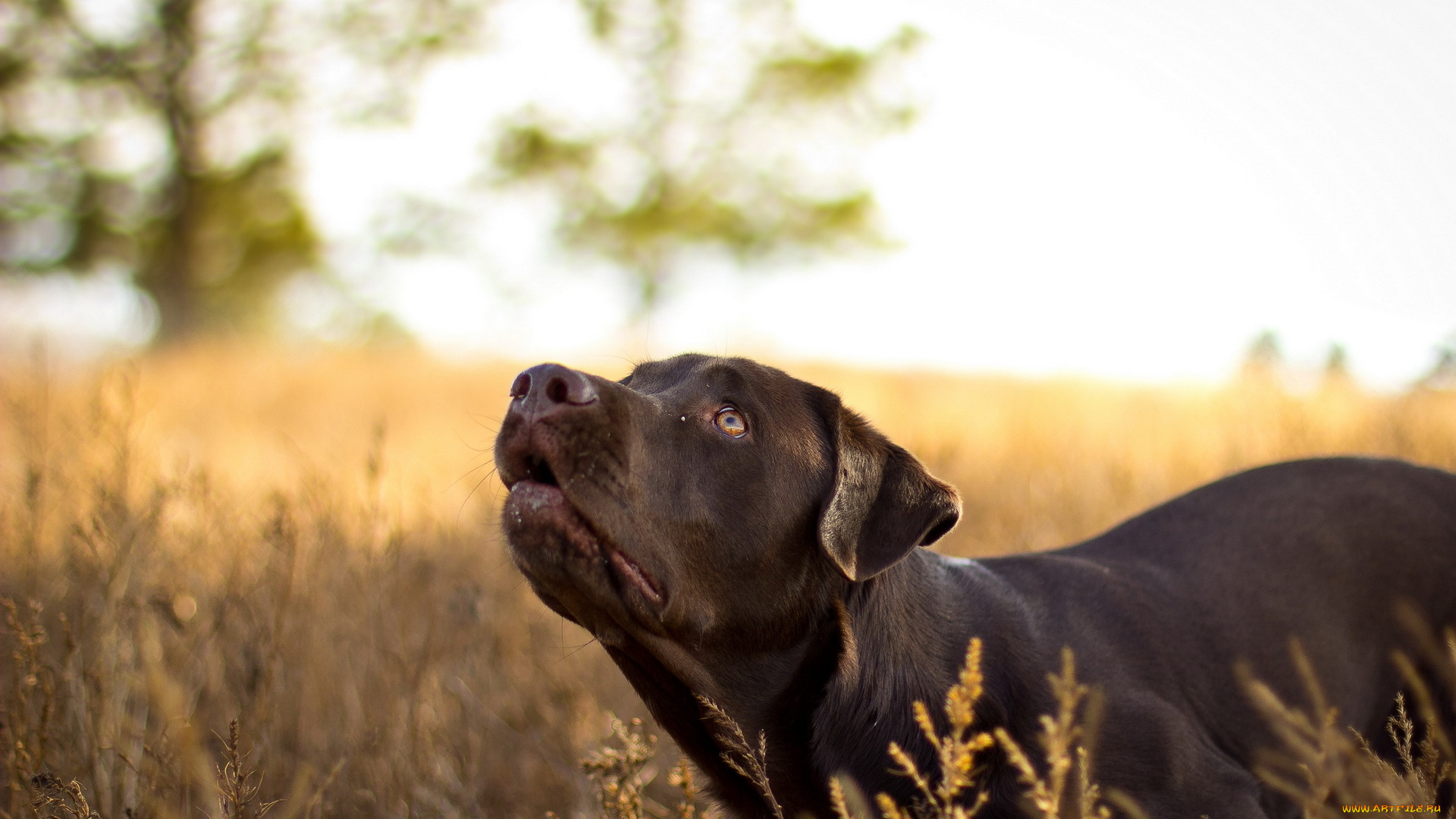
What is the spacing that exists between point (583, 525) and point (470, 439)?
24.0 ft

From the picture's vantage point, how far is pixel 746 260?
2061 centimetres

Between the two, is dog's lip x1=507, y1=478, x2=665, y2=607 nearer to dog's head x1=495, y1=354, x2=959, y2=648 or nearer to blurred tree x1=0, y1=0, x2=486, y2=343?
dog's head x1=495, y1=354, x2=959, y2=648

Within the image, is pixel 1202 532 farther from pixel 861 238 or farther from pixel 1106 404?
pixel 861 238

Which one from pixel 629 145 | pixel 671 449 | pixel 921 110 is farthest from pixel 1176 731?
pixel 921 110

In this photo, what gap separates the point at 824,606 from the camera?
2.41 m

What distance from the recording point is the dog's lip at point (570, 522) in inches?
83.3

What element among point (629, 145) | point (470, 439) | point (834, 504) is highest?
point (629, 145)

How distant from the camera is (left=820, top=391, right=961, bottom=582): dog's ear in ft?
7.55

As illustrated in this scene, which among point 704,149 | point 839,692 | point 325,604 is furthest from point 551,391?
point 704,149

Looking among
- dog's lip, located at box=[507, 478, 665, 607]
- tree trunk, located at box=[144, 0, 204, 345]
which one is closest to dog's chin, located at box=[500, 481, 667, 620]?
dog's lip, located at box=[507, 478, 665, 607]

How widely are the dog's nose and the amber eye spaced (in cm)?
37

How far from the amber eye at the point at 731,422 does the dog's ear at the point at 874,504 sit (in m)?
0.25

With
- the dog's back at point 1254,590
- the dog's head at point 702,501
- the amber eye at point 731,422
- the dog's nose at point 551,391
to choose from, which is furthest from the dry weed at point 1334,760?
the dog's nose at point 551,391

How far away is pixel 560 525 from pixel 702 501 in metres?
0.34
